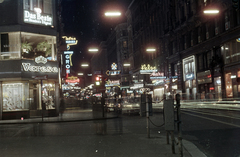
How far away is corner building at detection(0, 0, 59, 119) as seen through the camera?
82.8ft

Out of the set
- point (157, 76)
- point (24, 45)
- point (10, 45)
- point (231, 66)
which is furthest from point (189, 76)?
point (10, 45)

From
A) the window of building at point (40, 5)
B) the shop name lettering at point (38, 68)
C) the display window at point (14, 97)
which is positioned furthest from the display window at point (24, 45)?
the display window at point (14, 97)

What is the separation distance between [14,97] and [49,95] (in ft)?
12.3

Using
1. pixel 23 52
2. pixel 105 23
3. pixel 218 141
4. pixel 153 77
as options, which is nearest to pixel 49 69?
pixel 23 52

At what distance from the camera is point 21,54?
25578 millimetres

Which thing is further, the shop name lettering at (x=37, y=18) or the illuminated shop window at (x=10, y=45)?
the shop name lettering at (x=37, y=18)

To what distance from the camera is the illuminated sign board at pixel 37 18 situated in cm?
2598

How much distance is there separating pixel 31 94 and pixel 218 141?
21435mm

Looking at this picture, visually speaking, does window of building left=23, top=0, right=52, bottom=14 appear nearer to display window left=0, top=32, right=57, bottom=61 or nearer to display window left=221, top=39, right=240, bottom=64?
display window left=0, top=32, right=57, bottom=61

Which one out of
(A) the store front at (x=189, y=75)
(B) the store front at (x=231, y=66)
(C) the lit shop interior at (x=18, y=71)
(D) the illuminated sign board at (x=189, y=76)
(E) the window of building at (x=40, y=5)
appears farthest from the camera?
(A) the store front at (x=189, y=75)

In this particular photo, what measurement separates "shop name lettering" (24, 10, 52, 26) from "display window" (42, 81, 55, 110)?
18.6 feet

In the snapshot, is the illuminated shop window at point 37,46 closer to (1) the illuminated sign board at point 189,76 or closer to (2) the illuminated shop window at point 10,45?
(2) the illuminated shop window at point 10,45

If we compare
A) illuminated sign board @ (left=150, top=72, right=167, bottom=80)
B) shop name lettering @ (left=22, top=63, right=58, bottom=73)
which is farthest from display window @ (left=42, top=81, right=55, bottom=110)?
illuminated sign board @ (left=150, top=72, right=167, bottom=80)

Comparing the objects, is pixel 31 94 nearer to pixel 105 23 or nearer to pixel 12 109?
pixel 12 109
